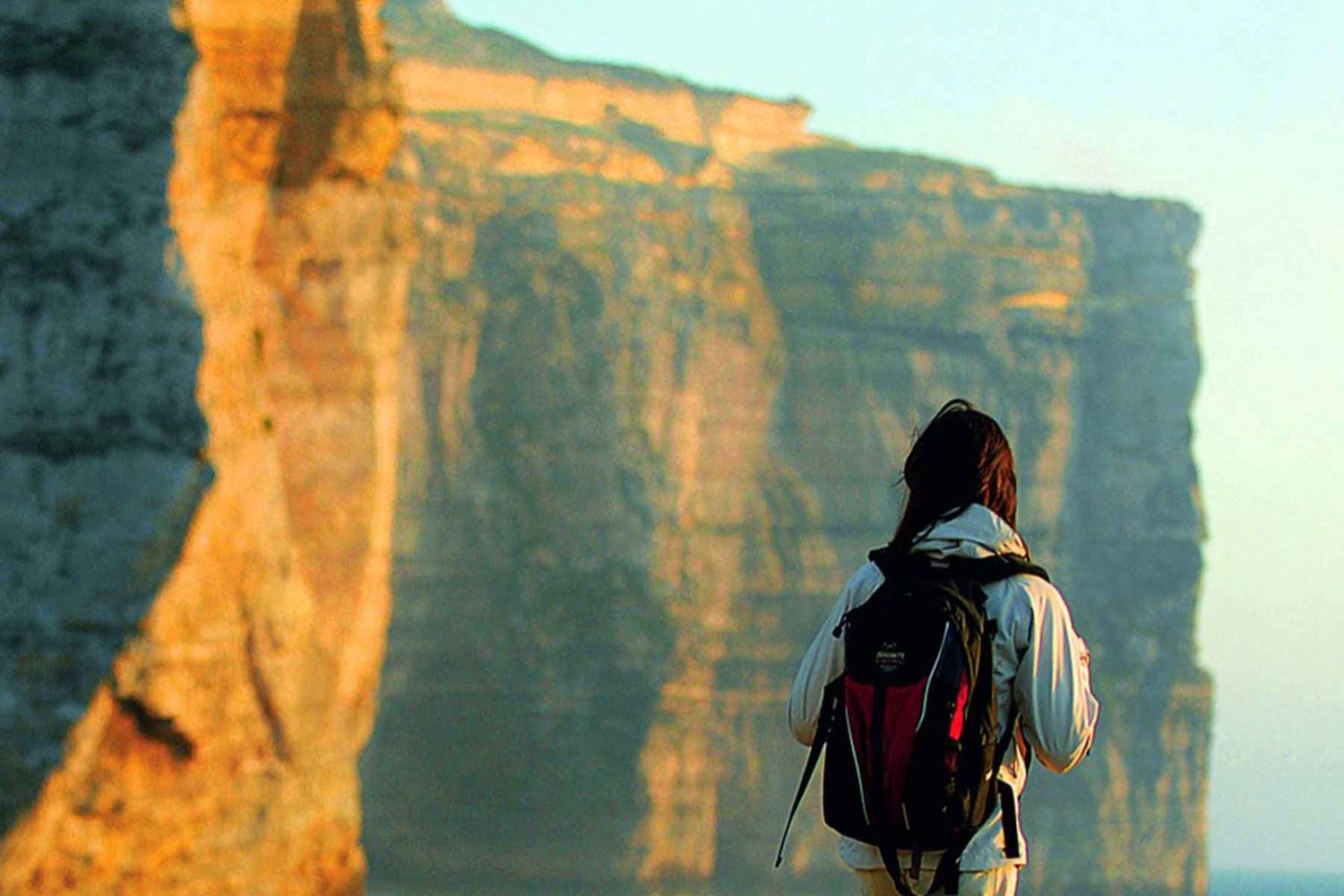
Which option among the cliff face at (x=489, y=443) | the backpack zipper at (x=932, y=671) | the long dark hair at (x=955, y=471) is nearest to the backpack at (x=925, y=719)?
the backpack zipper at (x=932, y=671)

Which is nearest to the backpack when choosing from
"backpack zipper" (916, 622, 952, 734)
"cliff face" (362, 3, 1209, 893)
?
"backpack zipper" (916, 622, 952, 734)

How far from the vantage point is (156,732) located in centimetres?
1883

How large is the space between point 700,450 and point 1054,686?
37378mm

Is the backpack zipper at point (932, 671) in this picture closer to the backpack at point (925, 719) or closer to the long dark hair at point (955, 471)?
the backpack at point (925, 719)

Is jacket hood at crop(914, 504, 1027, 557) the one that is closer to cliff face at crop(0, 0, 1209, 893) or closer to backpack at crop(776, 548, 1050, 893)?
backpack at crop(776, 548, 1050, 893)

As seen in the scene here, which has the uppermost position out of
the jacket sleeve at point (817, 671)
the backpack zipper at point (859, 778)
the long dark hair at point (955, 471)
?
the long dark hair at point (955, 471)

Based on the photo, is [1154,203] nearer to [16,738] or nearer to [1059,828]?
[1059,828]

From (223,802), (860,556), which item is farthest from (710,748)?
(223,802)

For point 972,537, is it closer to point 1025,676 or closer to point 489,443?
point 1025,676

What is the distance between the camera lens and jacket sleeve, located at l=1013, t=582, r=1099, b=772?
14.5 ft

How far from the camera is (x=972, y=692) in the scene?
14.5ft

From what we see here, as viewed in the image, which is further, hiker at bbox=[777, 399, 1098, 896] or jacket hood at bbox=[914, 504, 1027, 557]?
jacket hood at bbox=[914, 504, 1027, 557]

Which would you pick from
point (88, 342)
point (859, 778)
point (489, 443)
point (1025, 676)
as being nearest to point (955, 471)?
point (1025, 676)

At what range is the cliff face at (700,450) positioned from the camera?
3888 cm
